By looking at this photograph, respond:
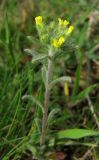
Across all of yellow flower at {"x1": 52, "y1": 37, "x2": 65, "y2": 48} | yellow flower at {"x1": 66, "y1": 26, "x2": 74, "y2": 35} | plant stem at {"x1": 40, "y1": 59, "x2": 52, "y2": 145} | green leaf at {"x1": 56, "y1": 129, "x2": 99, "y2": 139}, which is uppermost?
yellow flower at {"x1": 66, "y1": 26, "x2": 74, "y2": 35}

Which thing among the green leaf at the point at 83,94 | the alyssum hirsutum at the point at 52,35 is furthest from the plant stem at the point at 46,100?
the green leaf at the point at 83,94

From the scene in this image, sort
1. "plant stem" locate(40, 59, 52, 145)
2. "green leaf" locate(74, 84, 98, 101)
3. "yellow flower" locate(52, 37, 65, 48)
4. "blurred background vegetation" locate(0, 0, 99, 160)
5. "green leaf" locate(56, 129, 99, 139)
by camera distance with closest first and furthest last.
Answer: "yellow flower" locate(52, 37, 65, 48)
"plant stem" locate(40, 59, 52, 145)
"green leaf" locate(56, 129, 99, 139)
"blurred background vegetation" locate(0, 0, 99, 160)
"green leaf" locate(74, 84, 98, 101)

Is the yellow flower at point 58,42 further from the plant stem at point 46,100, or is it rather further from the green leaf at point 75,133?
the green leaf at point 75,133

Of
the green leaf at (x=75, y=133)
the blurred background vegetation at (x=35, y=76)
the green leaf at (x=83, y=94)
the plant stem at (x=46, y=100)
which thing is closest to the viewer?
the plant stem at (x=46, y=100)

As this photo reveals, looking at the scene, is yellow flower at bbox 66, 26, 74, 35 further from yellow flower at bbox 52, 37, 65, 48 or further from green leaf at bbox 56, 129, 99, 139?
green leaf at bbox 56, 129, 99, 139

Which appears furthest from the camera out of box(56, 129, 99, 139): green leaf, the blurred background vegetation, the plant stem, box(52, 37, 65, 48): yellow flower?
the blurred background vegetation

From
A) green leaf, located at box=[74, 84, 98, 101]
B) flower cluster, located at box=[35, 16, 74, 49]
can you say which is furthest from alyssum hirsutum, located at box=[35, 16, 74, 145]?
green leaf, located at box=[74, 84, 98, 101]

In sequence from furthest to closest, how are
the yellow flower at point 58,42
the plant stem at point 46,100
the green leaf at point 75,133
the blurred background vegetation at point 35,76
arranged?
1. the blurred background vegetation at point 35,76
2. the green leaf at point 75,133
3. the plant stem at point 46,100
4. the yellow flower at point 58,42

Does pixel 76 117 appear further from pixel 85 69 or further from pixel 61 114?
pixel 85 69

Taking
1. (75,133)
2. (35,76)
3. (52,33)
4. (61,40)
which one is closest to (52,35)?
(52,33)
